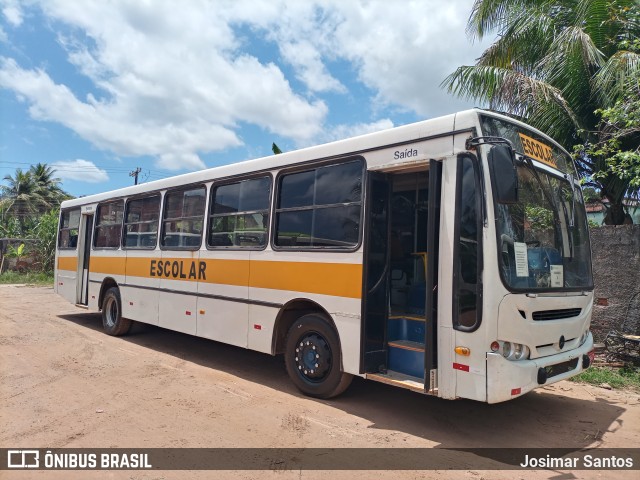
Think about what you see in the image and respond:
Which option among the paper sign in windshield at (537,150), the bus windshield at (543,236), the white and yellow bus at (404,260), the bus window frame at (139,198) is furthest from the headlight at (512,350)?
the bus window frame at (139,198)

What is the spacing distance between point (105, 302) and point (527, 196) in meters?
8.99

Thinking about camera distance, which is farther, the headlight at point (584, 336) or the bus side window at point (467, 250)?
the headlight at point (584, 336)

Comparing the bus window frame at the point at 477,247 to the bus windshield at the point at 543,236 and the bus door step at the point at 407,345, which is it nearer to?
the bus windshield at the point at 543,236

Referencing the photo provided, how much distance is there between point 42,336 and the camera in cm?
989

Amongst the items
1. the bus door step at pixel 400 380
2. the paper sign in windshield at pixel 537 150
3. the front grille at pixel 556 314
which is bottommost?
the bus door step at pixel 400 380

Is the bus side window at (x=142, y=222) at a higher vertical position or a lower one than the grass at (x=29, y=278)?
higher

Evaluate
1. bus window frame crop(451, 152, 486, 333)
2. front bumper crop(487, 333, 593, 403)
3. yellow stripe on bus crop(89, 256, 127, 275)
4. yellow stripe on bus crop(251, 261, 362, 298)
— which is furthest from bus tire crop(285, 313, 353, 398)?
yellow stripe on bus crop(89, 256, 127, 275)

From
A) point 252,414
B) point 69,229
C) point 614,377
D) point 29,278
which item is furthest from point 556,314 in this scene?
point 29,278

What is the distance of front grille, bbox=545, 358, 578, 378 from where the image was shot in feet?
15.4

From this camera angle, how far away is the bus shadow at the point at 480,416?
15.8 ft

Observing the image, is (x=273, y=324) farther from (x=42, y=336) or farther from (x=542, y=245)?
(x=42, y=336)

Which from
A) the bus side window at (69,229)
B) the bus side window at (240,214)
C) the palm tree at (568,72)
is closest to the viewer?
the bus side window at (240,214)

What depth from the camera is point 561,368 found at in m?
4.88

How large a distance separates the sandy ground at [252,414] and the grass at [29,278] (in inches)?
686
